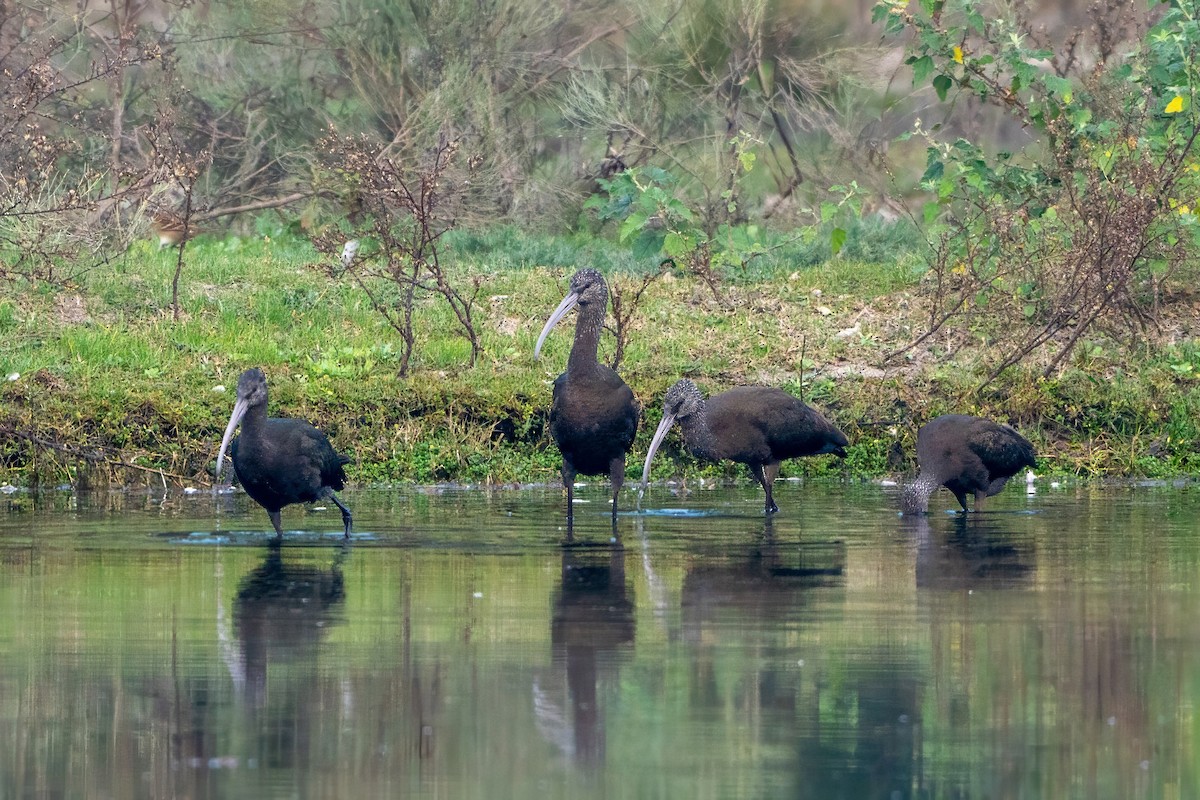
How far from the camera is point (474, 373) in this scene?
1520 centimetres

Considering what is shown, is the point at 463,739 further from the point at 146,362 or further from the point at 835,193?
the point at 835,193

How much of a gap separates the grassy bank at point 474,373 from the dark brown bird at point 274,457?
241 centimetres

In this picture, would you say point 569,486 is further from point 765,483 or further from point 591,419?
point 765,483

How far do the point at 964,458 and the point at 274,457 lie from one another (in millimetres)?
4099

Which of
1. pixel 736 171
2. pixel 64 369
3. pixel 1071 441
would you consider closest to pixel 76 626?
pixel 64 369

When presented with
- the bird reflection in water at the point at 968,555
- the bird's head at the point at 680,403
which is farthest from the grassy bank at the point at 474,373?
the bird reflection in water at the point at 968,555

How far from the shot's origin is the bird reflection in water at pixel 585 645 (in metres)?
6.43

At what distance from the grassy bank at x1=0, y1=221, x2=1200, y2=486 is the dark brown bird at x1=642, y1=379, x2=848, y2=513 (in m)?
1.38

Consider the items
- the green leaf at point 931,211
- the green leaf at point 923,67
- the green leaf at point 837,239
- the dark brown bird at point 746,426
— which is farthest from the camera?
the green leaf at point 837,239

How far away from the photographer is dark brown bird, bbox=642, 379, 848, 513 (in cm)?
1268

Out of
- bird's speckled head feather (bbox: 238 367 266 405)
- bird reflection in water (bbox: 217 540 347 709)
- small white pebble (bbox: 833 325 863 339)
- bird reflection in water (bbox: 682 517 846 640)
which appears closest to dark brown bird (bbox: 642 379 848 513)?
bird reflection in water (bbox: 682 517 846 640)

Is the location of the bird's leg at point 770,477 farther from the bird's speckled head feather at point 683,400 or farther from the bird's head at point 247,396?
the bird's head at point 247,396

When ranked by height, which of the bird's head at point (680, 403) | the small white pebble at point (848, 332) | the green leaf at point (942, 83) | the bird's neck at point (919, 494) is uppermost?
the green leaf at point (942, 83)

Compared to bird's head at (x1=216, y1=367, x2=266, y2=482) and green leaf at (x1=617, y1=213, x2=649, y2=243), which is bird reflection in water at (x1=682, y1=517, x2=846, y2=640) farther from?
green leaf at (x1=617, y1=213, x2=649, y2=243)
